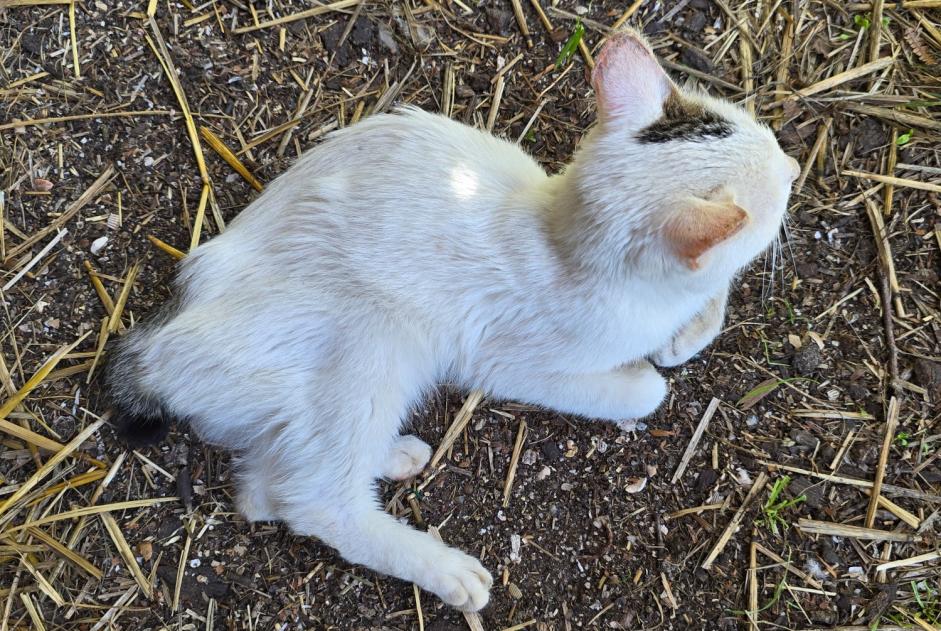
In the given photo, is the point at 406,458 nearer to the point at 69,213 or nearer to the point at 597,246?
the point at 597,246

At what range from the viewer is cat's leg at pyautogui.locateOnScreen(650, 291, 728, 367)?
2.15 meters

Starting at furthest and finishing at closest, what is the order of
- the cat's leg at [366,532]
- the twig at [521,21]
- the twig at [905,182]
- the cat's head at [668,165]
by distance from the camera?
the twig at [521,21] < the twig at [905,182] < the cat's leg at [366,532] < the cat's head at [668,165]

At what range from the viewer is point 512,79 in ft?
8.14

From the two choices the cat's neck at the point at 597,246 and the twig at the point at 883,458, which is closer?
the cat's neck at the point at 597,246

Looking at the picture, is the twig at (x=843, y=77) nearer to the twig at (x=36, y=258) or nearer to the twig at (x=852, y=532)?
the twig at (x=852, y=532)

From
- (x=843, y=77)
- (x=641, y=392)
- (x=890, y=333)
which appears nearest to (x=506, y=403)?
(x=641, y=392)

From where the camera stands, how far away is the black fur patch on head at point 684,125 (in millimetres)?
1648


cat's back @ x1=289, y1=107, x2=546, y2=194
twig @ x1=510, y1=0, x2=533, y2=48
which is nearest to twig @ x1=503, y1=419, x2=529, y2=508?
cat's back @ x1=289, y1=107, x2=546, y2=194

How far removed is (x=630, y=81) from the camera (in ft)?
5.57

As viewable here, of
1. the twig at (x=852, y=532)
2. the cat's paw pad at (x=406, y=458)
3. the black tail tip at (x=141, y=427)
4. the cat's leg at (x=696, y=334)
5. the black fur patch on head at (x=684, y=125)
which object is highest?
the black fur patch on head at (x=684, y=125)

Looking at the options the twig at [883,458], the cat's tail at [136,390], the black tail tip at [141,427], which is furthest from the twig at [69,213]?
the twig at [883,458]

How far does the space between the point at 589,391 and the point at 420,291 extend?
633mm

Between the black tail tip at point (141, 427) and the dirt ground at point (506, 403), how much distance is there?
131 millimetres

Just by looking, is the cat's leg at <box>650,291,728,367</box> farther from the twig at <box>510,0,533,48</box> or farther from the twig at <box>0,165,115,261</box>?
the twig at <box>0,165,115,261</box>
